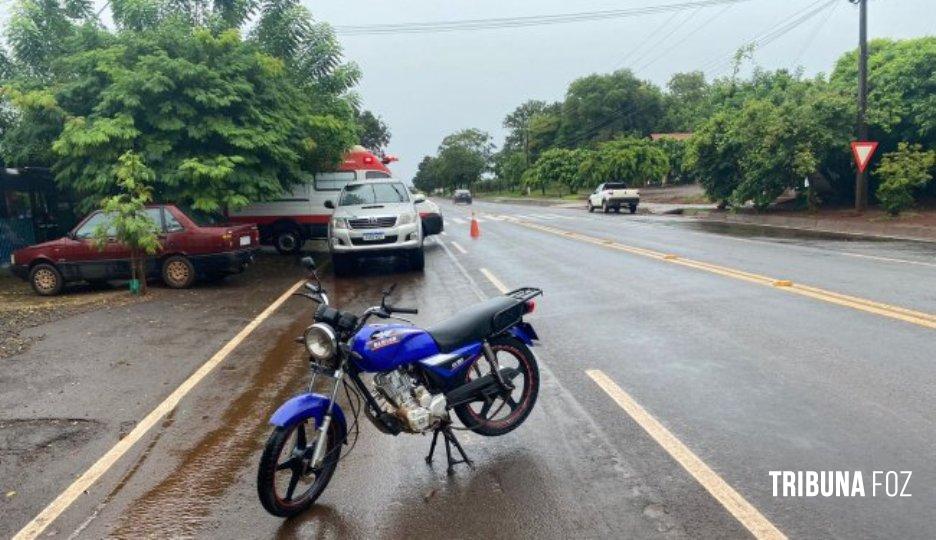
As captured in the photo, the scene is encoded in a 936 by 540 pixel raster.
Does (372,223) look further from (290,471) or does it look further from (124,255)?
(290,471)

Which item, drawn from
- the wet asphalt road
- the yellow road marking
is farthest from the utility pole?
the wet asphalt road

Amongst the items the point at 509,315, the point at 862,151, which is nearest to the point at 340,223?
the point at 509,315

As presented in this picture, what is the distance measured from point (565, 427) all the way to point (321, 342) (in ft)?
6.73

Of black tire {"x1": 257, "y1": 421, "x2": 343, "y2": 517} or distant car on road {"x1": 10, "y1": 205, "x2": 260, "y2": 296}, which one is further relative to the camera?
distant car on road {"x1": 10, "y1": 205, "x2": 260, "y2": 296}

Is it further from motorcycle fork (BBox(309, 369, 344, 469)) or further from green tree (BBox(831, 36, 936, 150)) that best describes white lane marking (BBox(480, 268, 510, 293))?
green tree (BBox(831, 36, 936, 150))

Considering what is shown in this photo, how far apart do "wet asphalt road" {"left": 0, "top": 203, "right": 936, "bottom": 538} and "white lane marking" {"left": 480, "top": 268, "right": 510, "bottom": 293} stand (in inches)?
50.0

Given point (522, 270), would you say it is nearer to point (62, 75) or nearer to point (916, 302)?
point (916, 302)

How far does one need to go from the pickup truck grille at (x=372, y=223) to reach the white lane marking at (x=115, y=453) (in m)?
6.28

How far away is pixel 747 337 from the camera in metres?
7.62

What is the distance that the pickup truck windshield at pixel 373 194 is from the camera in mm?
16125

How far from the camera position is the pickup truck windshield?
16125 millimetres

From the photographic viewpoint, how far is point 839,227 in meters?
23.7

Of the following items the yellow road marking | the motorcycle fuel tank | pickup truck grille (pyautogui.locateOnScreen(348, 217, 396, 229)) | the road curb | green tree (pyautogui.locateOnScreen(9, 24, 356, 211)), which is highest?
green tree (pyautogui.locateOnScreen(9, 24, 356, 211))

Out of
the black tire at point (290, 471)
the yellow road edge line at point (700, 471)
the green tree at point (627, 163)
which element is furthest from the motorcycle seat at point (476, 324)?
the green tree at point (627, 163)
